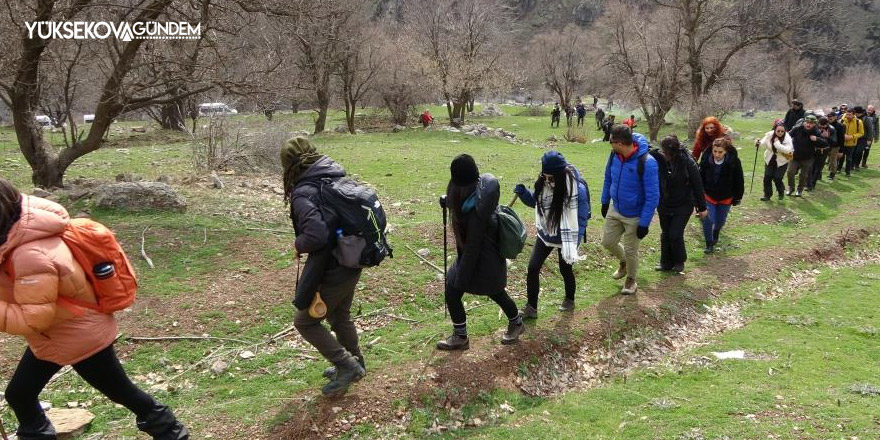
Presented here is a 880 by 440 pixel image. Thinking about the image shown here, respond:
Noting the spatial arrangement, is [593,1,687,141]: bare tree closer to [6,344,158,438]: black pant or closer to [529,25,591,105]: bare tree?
[529,25,591,105]: bare tree

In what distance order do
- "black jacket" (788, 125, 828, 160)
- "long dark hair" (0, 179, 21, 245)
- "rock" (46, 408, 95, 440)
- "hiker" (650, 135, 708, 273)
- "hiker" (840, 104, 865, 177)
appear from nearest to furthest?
"long dark hair" (0, 179, 21, 245)
"rock" (46, 408, 95, 440)
"hiker" (650, 135, 708, 273)
"black jacket" (788, 125, 828, 160)
"hiker" (840, 104, 865, 177)

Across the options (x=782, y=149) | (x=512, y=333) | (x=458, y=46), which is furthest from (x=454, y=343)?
(x=458, y=46)

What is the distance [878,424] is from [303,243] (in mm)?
4903

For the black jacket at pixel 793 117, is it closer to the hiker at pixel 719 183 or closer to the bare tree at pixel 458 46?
the hiker at pixel 719 183

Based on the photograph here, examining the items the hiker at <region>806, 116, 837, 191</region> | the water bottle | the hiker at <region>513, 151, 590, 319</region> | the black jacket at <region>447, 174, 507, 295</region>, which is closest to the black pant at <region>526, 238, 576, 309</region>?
the hiker at <region>513, 151, 590, 319</region>

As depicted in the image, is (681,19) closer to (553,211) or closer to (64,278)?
(553,211)

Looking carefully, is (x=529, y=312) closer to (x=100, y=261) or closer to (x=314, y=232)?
(x=314, y=232)

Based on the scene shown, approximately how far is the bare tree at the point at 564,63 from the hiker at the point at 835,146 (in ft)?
120

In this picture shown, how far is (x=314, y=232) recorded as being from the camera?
13.6ft

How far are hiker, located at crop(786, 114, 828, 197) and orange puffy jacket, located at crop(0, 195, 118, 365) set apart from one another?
15.0 metres

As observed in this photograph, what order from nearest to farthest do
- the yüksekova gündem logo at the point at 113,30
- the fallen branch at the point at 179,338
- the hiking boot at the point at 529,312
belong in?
the fallen branch at the point at 179,338
the hiking boot at the point at 529,312
the yüksekova gündem logo at the point at 113,30

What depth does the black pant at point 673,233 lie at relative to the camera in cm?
844

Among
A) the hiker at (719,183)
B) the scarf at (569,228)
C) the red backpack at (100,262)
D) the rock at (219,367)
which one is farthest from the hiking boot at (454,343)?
the hiker at (719,183)

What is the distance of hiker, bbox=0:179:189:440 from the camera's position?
3.26m
